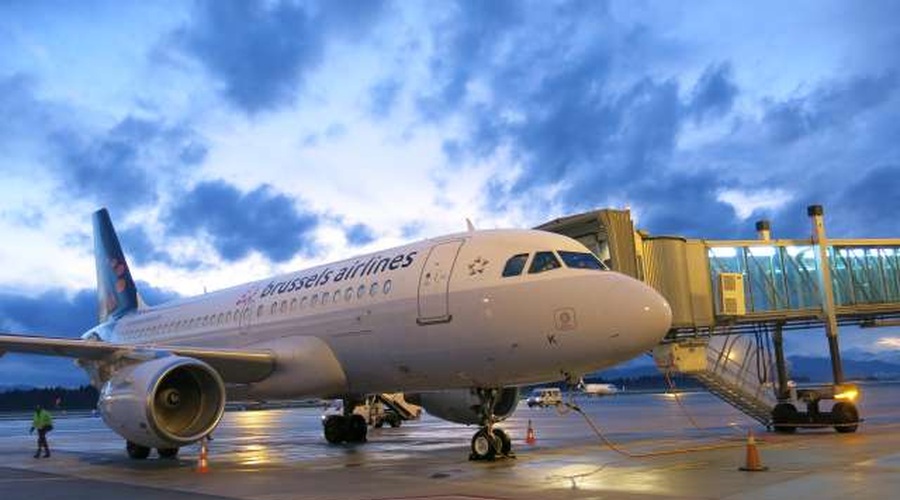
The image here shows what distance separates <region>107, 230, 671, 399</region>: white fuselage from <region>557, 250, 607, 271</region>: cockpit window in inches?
5.2

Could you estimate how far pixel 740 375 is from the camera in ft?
66.4

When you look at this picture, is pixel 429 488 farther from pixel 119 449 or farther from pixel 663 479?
pixel 119 449

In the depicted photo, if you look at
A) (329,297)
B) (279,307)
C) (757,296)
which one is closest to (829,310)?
(757,296)

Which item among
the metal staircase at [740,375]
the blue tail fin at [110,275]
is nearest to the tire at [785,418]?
the metal staircase at [740,375]

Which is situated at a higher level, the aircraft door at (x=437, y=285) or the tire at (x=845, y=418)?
the aircraft door at (x=437, y=285)

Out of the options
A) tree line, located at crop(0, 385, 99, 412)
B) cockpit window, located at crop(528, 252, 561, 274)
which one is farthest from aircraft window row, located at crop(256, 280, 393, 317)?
tree line, located at crop(0, 385, 99, 412)

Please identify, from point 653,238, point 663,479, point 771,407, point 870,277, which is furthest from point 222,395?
point 870,277

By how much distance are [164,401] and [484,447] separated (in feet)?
19.1

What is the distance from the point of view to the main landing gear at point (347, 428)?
20.6m

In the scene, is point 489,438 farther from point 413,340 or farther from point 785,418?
point 785,418

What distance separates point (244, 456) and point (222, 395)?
12.5 ft

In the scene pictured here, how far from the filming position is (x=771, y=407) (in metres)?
20.4

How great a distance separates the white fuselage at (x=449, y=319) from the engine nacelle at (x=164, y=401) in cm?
208

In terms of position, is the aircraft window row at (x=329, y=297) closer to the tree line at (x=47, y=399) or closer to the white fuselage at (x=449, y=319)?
the white fuselage at (x=449, y=319)
